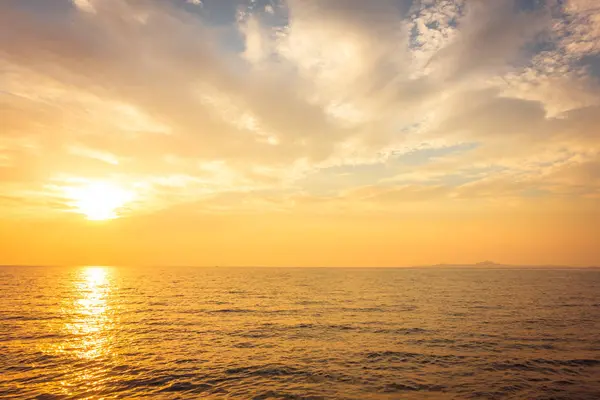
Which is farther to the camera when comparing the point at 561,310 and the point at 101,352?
the point at 561,310

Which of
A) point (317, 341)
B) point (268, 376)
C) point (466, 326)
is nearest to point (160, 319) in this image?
point (317, 341)

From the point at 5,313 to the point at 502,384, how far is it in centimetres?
6428

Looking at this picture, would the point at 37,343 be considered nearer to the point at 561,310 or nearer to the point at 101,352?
the point at 101,352

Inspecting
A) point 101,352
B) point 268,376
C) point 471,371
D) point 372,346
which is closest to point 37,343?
point 101,352

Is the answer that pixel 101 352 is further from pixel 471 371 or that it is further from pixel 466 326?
pixel 466 326

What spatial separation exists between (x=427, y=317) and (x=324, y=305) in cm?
1961

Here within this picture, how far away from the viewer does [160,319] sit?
46188mm

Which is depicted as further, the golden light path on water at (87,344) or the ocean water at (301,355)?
the golden light path on water at (87,344)

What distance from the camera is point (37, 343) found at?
32.8 meters

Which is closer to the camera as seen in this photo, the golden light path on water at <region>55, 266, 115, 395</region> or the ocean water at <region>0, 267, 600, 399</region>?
the ocean water at <region>0, 267, 600, 399</region>

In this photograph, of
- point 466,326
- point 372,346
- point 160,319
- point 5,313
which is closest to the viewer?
point 372,346

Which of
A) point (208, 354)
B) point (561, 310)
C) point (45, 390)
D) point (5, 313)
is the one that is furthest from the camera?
point (561, 310)

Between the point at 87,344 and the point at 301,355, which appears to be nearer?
the point at 301,355

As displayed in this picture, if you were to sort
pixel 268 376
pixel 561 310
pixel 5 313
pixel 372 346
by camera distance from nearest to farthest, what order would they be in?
pixel 268 376
pixel 372 346
pixel 5 313
pixel 561 310
